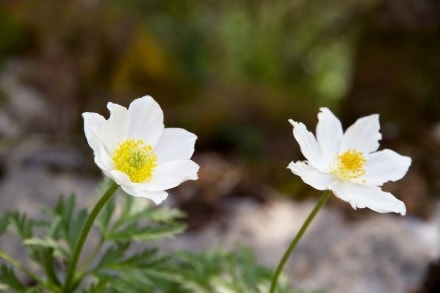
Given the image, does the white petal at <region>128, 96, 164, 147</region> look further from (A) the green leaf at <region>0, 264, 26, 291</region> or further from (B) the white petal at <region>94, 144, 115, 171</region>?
(A) the green leaf at <region>0, 264, 26, 291</region>

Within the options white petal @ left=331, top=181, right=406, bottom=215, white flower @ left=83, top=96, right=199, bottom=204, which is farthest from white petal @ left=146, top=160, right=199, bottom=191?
white petal @ left=331, top=181, right=406, bottom=215

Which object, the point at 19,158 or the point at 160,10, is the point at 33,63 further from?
the point at 160,10

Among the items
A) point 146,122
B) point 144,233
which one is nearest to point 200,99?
point 144,233

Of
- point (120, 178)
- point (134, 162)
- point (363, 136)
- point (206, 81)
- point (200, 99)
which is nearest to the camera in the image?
point (120, 178)

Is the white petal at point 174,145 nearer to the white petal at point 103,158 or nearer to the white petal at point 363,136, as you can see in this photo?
the white petal at point 103,158

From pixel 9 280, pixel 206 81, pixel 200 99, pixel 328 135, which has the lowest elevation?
pixel 9 280

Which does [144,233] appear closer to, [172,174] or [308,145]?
[172,174]
